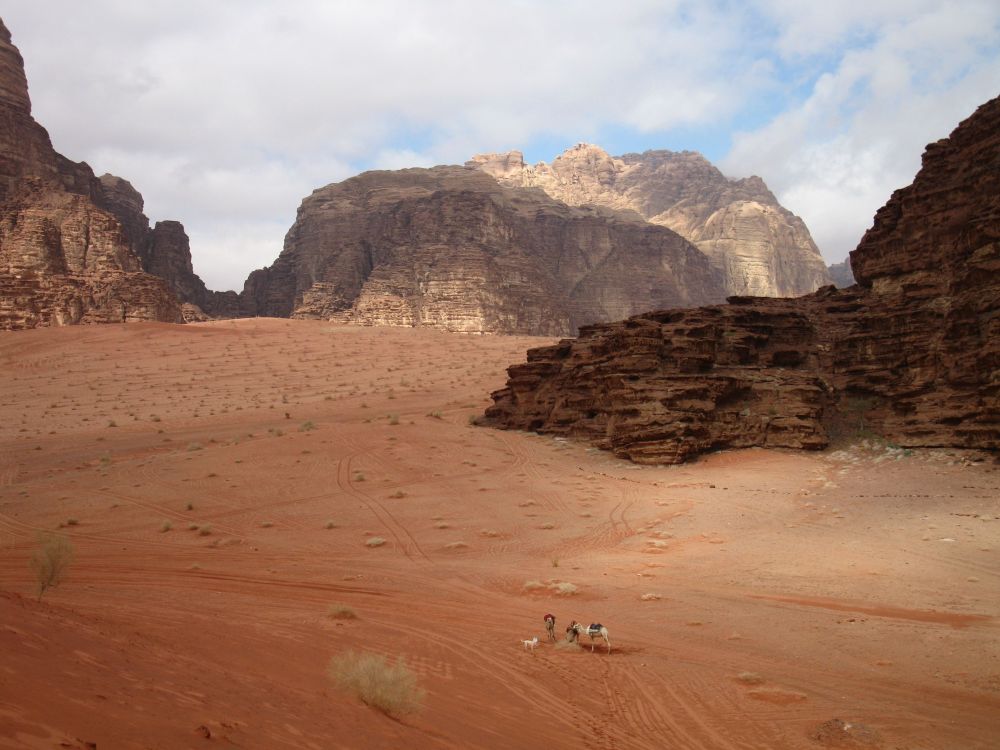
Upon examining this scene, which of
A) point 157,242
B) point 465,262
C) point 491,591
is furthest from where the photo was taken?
point 157,242

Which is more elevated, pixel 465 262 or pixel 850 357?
pixel 465 262

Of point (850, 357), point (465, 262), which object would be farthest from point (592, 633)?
point (465, 262)

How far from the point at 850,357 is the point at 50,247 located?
55.6 m

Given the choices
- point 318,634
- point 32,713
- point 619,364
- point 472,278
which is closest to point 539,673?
point 318,634

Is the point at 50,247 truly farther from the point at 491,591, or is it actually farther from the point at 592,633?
the point at 592,633

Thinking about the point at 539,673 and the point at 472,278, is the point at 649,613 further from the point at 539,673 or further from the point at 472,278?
the point at 472,278

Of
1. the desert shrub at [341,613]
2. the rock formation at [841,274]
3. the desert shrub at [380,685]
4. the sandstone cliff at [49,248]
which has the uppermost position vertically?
the rock formation at [841,274]

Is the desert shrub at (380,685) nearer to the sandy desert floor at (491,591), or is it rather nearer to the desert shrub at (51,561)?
the sandy desert floor at (491,591)

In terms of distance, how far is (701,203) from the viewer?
15988cm

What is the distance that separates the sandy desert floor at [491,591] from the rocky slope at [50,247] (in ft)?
99.6

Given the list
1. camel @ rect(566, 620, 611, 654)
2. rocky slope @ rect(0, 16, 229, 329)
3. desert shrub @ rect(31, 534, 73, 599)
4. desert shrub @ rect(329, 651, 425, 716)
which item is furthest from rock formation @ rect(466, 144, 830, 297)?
desert shrub @ rect(329, 651, 425, 716)

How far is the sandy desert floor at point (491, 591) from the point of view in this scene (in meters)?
4.95

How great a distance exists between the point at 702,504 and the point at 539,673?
1117cm

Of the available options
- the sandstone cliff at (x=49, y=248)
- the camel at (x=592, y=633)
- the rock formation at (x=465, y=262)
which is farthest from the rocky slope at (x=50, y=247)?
the camel at (x=592, y=633)
